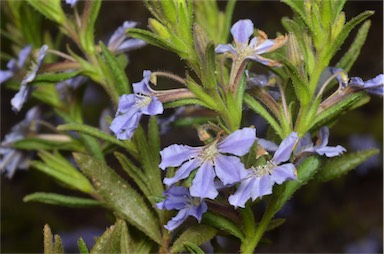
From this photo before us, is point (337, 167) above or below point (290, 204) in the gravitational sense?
above

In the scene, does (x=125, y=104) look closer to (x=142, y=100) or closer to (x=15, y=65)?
(x=142, y=100)

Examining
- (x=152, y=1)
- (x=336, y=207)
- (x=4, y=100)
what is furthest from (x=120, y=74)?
(x=4, y=100)

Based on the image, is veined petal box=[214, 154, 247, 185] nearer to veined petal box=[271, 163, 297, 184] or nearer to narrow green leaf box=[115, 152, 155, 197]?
veined petal box=[271, 163, 297, 184]

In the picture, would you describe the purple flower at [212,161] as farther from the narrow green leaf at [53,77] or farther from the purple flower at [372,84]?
the narrow green leaf at [53,77]

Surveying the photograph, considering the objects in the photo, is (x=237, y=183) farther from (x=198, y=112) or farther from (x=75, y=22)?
(x=75, y=22)

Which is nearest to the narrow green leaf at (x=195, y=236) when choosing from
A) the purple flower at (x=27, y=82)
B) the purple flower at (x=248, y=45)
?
the purple flower at (x=248, y=45)

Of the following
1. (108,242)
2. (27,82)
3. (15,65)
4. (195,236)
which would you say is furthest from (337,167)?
(15,65)
